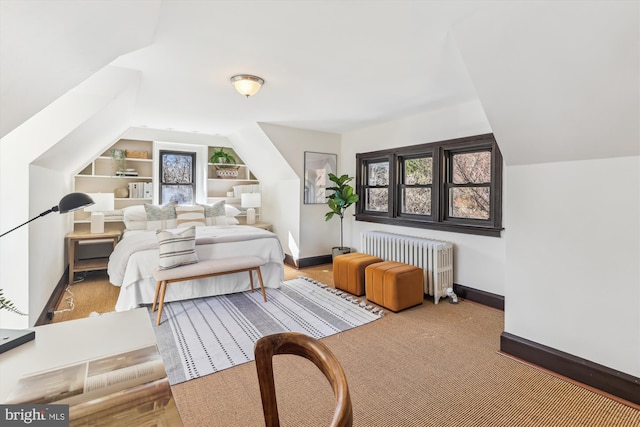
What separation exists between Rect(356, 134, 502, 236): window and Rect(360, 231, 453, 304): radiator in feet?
1.06

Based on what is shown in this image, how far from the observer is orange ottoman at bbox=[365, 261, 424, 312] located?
3229mm

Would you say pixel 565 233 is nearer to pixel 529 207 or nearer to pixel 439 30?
pixel 529 207

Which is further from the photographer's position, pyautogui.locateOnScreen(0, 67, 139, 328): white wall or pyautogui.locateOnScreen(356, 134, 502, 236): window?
pyautogui.locateOnScreen(356, 134, 502, 236): window

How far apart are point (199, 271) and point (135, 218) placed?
2.17 metres

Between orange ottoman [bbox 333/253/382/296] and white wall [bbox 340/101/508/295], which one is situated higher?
white wall [bbox 340/101/508/295]

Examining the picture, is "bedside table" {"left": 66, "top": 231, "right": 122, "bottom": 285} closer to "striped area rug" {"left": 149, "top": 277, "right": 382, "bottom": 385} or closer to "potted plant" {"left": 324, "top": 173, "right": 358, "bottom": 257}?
"striped area rug" {"left": 149, "top": 277, "right": 382, "bottom": 385}

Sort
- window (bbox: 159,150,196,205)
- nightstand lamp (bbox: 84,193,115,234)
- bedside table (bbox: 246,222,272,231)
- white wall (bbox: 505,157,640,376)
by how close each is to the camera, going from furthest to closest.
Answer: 1. bedside table (bbox: 246,222,272,231)
2. window (bbox: 159,150,196,205)
3. nightstand lamp (bbox: 84,193,115,234)
4. white wall (bbox: 505,157,640,376)

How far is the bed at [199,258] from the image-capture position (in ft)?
10.7

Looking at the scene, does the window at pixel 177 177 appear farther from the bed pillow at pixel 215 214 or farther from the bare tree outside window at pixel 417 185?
the bare tree outside window at pixel 417 185

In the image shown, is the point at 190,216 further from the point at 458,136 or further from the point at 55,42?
the point at 458,136

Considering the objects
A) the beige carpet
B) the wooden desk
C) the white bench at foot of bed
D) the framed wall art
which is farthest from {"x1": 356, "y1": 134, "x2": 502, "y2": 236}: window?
the wooden desk

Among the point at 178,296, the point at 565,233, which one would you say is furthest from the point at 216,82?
the point at 565,233

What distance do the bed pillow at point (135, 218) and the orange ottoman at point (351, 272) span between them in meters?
2.96
